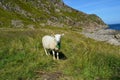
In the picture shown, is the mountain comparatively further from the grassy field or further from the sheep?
the grassy field

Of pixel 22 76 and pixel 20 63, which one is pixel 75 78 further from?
pixel 20 63

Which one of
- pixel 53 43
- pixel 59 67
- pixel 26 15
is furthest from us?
pixel 26 15

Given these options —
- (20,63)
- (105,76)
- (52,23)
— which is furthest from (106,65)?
(52,23)

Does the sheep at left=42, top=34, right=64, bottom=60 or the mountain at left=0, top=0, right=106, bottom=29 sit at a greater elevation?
the mountain at left=0, top=0, right=106, bottom=29

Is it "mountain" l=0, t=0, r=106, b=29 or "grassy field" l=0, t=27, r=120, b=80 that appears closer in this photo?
"grassy field" l=0, t=27, r=120, b=80

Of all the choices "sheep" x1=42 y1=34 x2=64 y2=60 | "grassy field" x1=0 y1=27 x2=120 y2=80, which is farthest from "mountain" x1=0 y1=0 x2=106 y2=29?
"grassy field" x1=0 y1=27 x2=120 y2=80

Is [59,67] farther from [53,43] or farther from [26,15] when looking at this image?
[26,15]

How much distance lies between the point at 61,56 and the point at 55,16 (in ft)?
581

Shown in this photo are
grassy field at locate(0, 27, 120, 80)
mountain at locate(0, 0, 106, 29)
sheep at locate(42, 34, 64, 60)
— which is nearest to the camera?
grassy field at locate(0, 27, 120, 80)

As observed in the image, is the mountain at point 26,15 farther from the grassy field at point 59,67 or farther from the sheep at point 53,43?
the grassy field at point 59,67

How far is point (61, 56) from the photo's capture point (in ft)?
55.1

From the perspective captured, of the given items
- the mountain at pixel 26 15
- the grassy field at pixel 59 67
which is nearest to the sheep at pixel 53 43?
the grassy field at pixel 59 67

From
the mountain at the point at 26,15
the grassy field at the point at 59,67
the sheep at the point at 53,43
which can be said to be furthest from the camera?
the mountain at the point at 26,15

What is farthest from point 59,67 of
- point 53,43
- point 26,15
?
point 26,15
